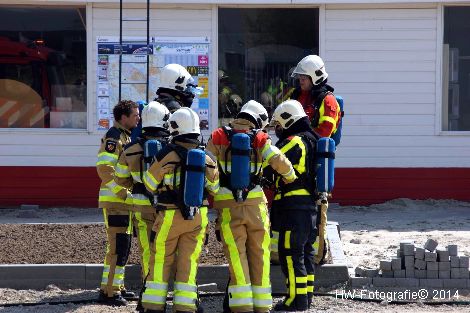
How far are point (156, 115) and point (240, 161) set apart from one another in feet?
3.01

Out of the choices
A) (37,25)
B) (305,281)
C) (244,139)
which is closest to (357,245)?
(305,281)

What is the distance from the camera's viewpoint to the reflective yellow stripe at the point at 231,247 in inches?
338

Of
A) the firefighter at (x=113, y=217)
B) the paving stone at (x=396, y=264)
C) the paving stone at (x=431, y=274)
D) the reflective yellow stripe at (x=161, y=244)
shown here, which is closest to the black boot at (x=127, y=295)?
the firefighter at (x=113, y=217)

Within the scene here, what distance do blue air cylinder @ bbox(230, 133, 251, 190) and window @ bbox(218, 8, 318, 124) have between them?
22.1ft

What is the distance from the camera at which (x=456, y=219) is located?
1391 centimetres

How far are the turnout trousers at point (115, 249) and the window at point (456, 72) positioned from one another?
7.50 metres

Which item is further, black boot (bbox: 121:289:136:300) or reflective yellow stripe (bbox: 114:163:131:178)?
black boot (bbox: 121:289:136:300)

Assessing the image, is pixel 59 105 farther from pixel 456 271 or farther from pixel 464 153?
pixel 456 271

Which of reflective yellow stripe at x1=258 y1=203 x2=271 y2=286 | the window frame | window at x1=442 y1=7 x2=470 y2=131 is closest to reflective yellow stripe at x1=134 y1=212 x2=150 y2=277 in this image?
reflective yellow stripe at x1=258 y1=203 x2=271 y2=286

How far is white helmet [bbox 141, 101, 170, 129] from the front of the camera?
346 inches

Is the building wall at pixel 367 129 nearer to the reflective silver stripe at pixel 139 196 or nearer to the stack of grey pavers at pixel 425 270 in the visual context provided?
the stack of grey pavers at pixel 425 270

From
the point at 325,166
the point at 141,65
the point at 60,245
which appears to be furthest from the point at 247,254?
the point at 141,65

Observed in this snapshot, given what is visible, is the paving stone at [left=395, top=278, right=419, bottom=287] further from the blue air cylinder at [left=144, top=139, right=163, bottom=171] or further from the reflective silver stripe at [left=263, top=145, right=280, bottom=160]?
the blue air cylinder at [left=144, top=139, right=163, bottom=171]

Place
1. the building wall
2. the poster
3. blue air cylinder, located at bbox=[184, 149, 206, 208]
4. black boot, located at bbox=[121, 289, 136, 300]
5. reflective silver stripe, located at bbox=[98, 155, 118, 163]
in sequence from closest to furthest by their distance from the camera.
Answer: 1. blue air cylinder, located at bbox=[184, 149, 206, 208]
2. reflective silver stripe, located at bbox=[98, 155, 118, 163]
3. black boot, located at bbox=[121, 289, 136, 300]
4. the poster
5. the building wall
